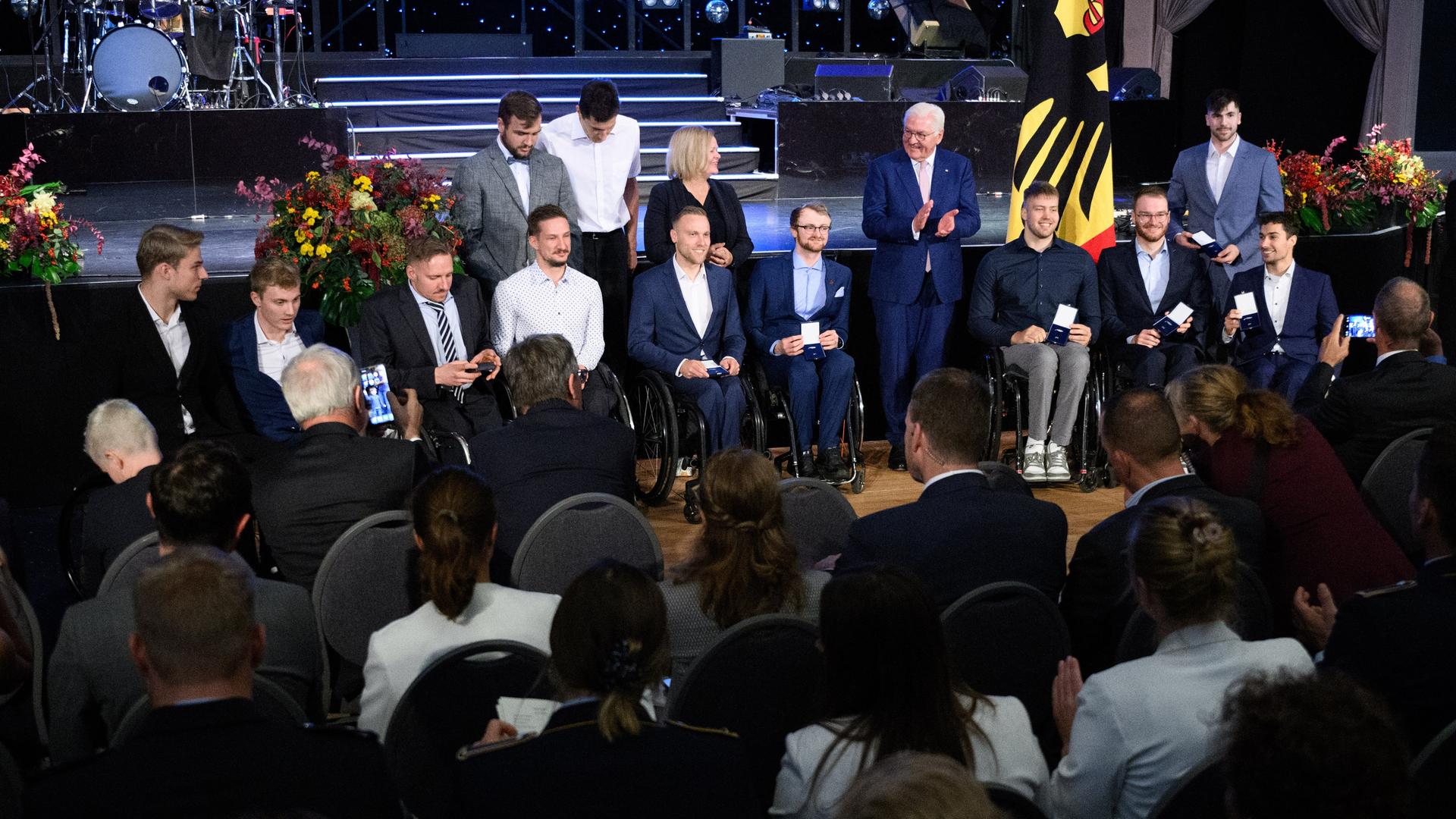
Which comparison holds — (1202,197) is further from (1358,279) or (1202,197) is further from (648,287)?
(648,287)

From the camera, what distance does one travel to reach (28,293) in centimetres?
514

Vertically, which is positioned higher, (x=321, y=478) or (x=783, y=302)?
(x=783, y=302)

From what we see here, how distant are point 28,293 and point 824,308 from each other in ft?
10.5

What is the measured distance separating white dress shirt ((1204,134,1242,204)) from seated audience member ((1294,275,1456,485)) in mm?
2246

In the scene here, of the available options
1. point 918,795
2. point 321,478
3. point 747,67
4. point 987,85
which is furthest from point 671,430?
point 987,85

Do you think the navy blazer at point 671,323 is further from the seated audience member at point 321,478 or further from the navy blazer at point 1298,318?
the navy blazer at point 1298,318

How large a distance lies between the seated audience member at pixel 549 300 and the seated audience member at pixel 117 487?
6.59 feet

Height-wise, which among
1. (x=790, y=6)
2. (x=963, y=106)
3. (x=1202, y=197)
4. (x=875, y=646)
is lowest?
(x=875, y=646)

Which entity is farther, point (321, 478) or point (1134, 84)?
point (1134, 84)

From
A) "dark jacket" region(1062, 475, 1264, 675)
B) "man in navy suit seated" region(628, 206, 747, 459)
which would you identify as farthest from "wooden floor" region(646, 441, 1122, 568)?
"dark jacket" region(1062, 475, 1264, 675)

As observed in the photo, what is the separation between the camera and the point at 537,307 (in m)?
5.27

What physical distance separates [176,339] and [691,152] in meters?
2.25

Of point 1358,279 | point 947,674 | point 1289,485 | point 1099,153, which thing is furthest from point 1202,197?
point 947,674

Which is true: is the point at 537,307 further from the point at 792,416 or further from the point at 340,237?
the point at 792,416
